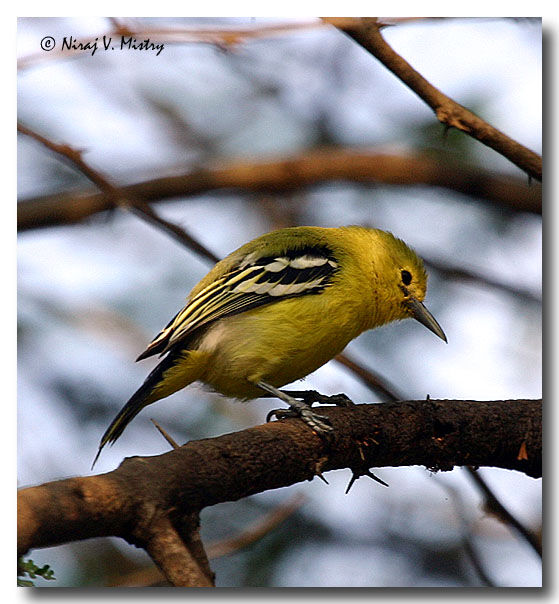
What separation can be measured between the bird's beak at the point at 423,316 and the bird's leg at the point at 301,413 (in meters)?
0.52

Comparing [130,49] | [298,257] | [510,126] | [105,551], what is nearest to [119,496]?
[105,551]

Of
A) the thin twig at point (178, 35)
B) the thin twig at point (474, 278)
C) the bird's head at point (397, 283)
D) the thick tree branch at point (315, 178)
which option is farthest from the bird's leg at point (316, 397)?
the thin twig at point (178, 35)

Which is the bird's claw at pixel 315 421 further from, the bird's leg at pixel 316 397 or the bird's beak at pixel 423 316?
the bird's beak at pixel 423 316

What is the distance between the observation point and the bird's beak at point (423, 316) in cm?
288

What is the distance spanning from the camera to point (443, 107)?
101 inches

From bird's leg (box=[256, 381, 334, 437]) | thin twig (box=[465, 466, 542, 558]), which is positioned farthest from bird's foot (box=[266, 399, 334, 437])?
thin twig (box=[465, 466, 542, 558])

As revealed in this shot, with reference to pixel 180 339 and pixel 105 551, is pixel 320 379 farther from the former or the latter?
pixel 105 551

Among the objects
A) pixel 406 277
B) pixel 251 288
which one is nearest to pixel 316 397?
pixel 251 288

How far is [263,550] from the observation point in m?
2.81

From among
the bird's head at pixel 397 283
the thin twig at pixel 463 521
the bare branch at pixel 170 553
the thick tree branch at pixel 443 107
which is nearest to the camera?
the bare branch at pixel 170 553

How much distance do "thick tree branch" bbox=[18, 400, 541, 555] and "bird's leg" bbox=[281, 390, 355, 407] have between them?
0.21 metres

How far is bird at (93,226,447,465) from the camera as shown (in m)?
2.62

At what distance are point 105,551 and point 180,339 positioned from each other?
79cm

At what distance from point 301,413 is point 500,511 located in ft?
2.52
